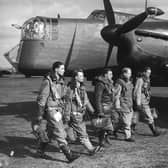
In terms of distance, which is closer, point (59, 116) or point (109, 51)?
point (59, 116)

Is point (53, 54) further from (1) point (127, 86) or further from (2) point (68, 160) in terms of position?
(2) point (68, 160)

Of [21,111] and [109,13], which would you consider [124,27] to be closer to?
[109,13]

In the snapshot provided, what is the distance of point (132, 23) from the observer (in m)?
10.1

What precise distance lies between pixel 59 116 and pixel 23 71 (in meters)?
6.51

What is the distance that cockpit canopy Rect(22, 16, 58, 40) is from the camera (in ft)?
41.1

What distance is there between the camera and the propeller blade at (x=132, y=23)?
10.0 meters

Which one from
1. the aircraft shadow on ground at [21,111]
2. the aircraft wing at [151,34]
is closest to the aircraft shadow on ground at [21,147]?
the aircraft shadow on ground at [21,111]

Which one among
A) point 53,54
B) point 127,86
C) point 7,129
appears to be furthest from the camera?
point 53,54

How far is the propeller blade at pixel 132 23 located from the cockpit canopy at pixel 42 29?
3.20 meters

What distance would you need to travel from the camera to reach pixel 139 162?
19.9 ft

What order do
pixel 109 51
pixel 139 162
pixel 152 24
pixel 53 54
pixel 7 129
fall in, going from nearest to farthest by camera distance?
pixel 139 162, pixel 7 129, pixel 152 24, pixel 109 51, pixel 53 54

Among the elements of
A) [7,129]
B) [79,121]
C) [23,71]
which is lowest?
[7,129]

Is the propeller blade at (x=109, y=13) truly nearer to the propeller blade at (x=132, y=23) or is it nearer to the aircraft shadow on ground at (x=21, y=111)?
the propeller blade at (x=132, y=23)

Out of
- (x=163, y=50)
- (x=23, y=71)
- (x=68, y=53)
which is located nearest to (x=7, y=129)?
(x=23, y=71)
